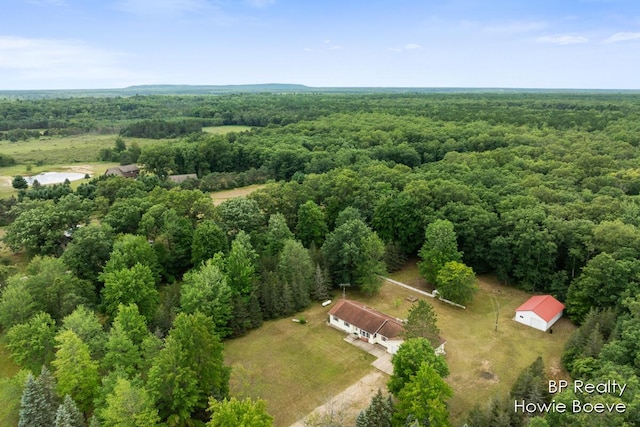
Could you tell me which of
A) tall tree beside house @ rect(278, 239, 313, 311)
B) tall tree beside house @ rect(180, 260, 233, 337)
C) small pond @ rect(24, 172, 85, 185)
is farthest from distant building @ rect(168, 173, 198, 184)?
tall tree beside house @ rect(180, 260, 233, 337)

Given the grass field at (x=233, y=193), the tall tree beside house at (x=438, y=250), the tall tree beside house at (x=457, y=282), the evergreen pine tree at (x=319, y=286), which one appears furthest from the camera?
the grass field at (x=233, y=193)

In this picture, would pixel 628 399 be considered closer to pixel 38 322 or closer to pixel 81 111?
pixel 38 322

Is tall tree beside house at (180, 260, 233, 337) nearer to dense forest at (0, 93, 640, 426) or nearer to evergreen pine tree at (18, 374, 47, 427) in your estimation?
dense forest at (0, 93, 640, 426)

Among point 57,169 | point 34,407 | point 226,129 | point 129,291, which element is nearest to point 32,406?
point 34,407

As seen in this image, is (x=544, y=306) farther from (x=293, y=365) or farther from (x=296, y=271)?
(x=293, y=365)

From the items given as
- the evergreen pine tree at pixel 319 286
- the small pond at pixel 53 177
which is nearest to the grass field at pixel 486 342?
the evergreen pine tree at pixel 319 286

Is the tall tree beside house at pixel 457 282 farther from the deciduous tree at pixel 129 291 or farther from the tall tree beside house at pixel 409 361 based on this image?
the deciduous tree at pixel 129 291
